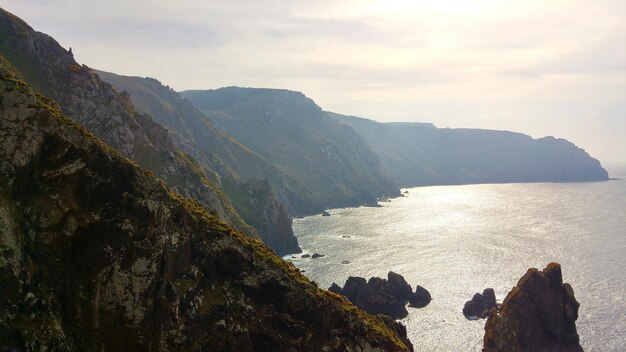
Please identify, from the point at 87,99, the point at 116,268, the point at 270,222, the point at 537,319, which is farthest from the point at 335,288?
the point at 116,268

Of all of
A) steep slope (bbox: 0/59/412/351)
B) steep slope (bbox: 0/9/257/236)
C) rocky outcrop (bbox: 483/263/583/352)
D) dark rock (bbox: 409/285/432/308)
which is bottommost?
dark rock (bbox: 409/285/432/308)

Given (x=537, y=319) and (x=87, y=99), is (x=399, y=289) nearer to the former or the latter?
(x=537, y=319)

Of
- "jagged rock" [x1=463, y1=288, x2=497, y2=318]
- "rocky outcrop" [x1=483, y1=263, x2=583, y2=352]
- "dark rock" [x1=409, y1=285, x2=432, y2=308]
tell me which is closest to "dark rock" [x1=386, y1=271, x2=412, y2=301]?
"dark rock" [x1=409, y1=285, x2=432, y2=308]

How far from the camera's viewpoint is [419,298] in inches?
4572

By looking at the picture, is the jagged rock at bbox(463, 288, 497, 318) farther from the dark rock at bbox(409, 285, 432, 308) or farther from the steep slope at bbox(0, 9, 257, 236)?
the steep slope at bbox(0, 9, 257, 236)

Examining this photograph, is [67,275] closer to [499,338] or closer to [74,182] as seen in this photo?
[74,182]

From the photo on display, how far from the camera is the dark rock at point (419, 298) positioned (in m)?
115

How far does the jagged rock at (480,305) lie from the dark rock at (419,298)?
33.4 ft

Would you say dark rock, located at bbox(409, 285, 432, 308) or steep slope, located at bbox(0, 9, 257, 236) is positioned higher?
steep slope, located at bbox(0, 9, 257, 236)

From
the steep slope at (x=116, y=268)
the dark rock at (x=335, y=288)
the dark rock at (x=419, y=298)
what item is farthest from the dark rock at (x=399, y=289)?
the steep slope at (x=116, y=268)

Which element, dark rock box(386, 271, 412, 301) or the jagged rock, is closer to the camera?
the jagged rock

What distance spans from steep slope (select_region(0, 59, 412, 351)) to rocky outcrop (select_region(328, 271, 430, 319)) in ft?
194

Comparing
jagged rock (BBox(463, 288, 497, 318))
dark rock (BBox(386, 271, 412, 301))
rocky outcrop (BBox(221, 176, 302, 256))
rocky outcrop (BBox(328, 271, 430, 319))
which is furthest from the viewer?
rocky outcrop (BBox(221, 176, 302, 256))

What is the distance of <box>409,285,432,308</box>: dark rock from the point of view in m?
115
